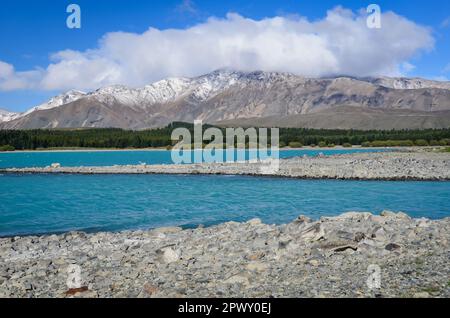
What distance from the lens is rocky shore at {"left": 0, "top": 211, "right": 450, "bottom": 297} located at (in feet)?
32.4

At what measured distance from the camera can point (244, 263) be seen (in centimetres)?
1210

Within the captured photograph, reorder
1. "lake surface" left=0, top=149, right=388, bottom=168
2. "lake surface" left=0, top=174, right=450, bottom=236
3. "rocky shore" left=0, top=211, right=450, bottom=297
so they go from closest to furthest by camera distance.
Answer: "rocky shore" left=0, top=211, right=450, bottom=297 < "lake surface" left=0, top=174, right=450, bottom=236 < "lake surface" left=0, top=149, right=388, bottom=168

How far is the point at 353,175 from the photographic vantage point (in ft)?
151

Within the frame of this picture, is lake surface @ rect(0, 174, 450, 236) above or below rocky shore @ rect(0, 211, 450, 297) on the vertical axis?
below

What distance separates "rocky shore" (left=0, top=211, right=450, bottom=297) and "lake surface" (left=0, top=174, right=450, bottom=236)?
6211mm

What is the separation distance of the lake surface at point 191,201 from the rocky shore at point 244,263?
6211 mm

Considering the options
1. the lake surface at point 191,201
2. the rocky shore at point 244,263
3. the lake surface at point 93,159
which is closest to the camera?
the rocky shore at point 244,263

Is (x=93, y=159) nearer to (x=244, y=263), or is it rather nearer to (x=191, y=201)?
(x=191, y=201)

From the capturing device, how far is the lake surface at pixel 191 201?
943 inches

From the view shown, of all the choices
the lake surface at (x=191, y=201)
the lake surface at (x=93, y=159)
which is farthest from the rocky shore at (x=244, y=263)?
the lake surface at (x=93, y=159)

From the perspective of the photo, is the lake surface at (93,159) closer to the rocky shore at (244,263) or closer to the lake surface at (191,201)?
the lake surface at (191,201)

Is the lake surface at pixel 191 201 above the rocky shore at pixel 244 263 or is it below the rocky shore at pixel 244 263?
below

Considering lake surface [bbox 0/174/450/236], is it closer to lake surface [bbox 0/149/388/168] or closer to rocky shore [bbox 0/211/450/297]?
rocky shore [bbox 0/211/450/297]

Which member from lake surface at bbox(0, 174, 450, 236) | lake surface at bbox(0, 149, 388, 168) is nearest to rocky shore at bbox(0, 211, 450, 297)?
lake surface at bbox(0, 174, 450, 236)
